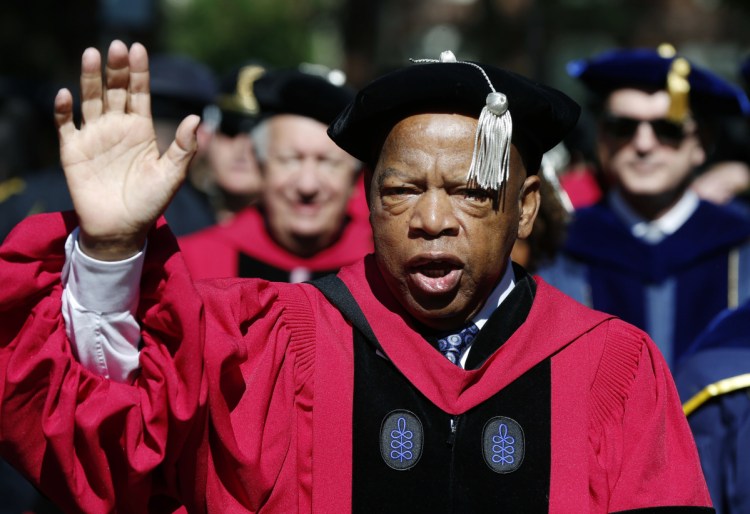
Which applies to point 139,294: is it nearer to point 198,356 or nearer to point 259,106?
point 198,356

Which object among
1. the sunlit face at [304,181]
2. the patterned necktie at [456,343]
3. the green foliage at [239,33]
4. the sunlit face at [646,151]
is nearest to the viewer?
the patterned necktie at [456,343]

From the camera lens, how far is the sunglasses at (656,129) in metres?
5.78

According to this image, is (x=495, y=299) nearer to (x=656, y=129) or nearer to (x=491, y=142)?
(x=491, y=142)

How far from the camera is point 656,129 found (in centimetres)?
579

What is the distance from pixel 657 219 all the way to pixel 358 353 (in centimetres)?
306

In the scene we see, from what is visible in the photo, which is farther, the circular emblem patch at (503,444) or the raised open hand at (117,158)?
the circular emblem patch at (503,444)

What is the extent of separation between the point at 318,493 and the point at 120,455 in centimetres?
47

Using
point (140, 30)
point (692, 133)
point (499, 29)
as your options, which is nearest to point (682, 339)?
point (692, 133)

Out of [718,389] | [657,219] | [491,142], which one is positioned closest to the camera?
[491,142]

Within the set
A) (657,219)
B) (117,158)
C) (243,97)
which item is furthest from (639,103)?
(117,158)

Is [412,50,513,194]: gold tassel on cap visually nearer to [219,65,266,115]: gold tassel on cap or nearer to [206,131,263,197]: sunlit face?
[219,65,266,115]: gold tassel on cap

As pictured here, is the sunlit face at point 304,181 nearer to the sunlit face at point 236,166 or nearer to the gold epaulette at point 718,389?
the sunlit face at point 236,166

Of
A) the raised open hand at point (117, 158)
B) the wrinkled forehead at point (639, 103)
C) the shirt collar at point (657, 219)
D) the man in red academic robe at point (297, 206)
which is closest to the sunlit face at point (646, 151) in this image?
the wrinkled forehead at point (639, 103)

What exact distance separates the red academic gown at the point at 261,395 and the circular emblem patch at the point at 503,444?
0.07 m
